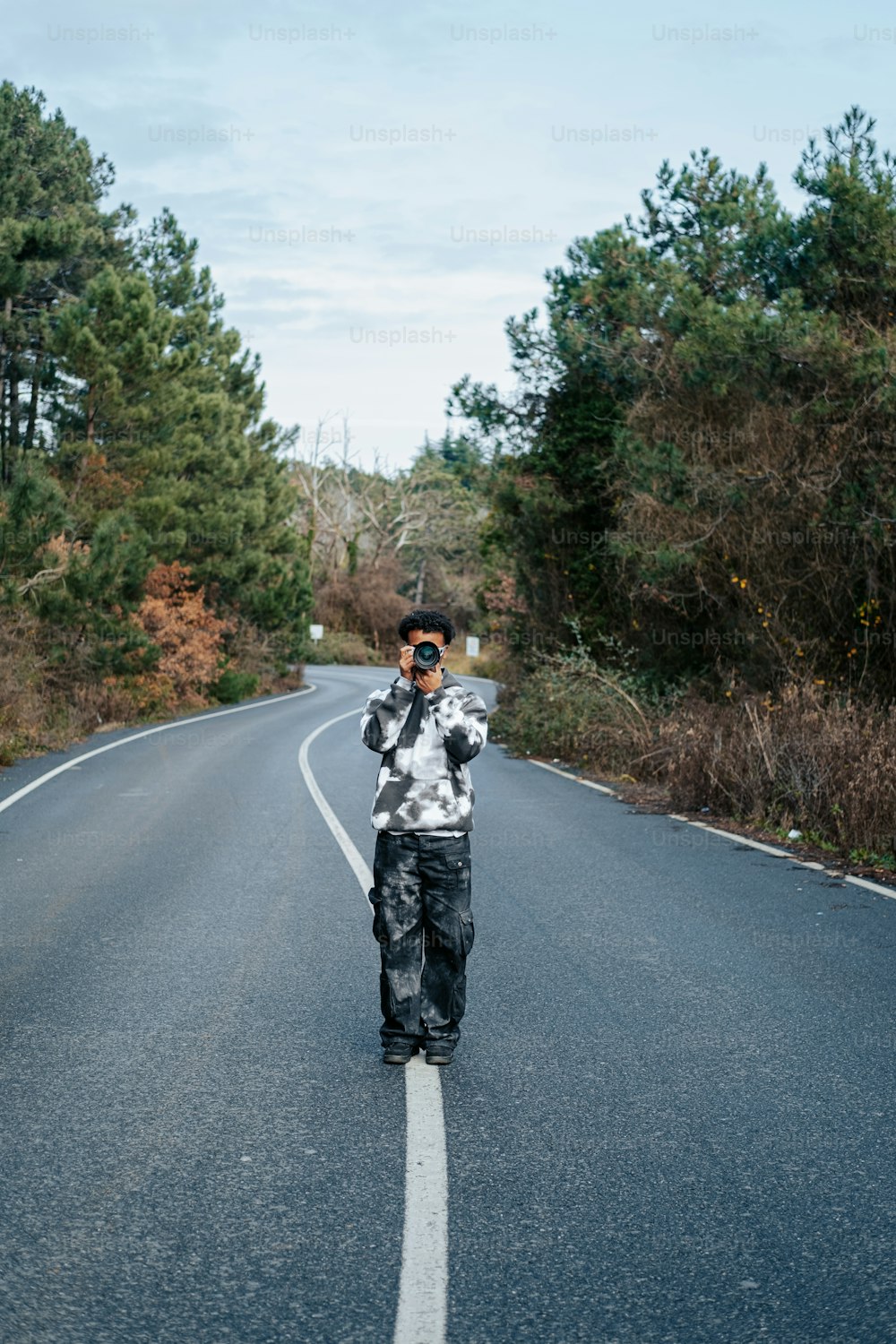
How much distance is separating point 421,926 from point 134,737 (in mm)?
23709

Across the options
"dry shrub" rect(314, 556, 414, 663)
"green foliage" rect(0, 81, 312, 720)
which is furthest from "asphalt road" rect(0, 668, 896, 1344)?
"dry shrub" rect(314, 556, 414, 663)

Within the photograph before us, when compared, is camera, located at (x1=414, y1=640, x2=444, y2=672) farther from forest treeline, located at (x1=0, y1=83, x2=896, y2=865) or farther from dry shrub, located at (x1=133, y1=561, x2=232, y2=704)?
A: dry shrub, located at (x1=133, y1=561, x2=232, y2=704)

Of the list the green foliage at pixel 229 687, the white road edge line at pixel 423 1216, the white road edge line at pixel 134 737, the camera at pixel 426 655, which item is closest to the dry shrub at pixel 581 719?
the white road edge line at pixel 134 737

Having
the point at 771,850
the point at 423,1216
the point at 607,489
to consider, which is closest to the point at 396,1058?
the point at 423,1216

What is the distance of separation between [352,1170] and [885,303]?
571 inches

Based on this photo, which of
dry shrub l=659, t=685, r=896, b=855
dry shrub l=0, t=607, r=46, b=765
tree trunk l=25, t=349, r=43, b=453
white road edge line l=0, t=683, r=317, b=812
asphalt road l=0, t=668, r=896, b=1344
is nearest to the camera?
asphalt road l=0, t=668, r=896, b=1344

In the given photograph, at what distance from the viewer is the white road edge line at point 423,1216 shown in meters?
3.44

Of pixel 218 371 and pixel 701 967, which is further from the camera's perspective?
pixel 218 371

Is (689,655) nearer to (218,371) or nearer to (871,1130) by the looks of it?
(871,1130)

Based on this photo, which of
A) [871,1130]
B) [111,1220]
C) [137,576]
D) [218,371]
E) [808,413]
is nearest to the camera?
[111,1220]

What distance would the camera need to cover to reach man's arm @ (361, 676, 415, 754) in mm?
5629

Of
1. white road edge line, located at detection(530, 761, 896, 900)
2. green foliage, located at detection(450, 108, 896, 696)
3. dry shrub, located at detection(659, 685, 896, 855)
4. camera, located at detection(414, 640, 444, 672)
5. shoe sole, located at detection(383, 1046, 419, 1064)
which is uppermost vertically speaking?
green foliage, located at detection(450, 108, 896, 696)

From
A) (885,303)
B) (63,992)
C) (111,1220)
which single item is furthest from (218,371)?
(111,1220)

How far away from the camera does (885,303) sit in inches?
643
